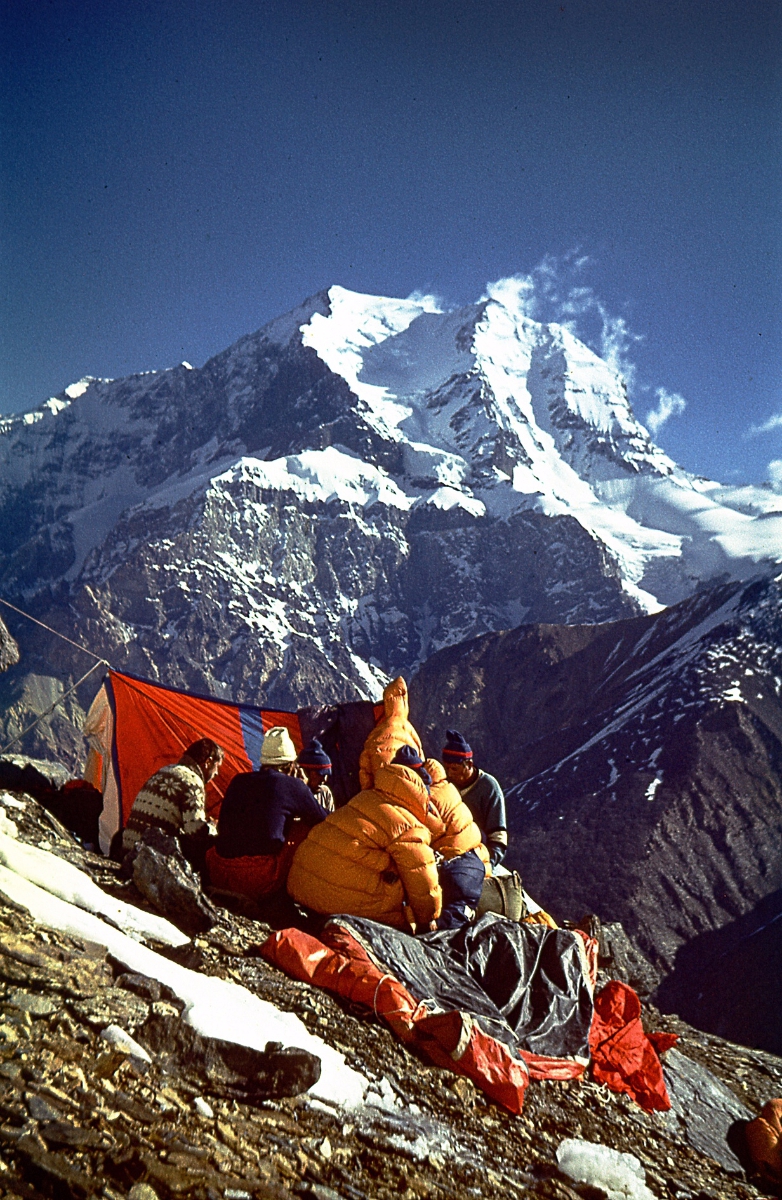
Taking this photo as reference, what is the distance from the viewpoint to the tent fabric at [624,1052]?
5.03 metres

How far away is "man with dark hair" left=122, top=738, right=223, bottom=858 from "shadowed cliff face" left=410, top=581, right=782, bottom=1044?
83.8 feet

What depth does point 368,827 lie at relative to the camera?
4891 mm

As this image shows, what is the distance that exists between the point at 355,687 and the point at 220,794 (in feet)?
468

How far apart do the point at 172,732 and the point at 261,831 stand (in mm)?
6000

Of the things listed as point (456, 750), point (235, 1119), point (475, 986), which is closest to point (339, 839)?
point (475, 986)

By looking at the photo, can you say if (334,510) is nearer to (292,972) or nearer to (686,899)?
(686,899)

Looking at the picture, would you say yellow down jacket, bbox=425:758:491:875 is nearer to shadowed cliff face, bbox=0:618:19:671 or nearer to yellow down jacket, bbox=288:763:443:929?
yellow down jacket, bbox=288:763:443:929

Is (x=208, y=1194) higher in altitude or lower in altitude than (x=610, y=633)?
lower

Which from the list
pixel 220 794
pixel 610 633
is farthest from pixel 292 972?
pixel 610 633

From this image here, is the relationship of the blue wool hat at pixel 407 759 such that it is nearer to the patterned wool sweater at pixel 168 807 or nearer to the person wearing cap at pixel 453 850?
the person wearing cap at pixel 453 850

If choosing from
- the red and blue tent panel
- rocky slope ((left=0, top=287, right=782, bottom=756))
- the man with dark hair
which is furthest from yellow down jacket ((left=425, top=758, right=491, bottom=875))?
rocky slope ((left=0, top=287, right=782, bottom=756))

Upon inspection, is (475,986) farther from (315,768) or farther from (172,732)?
(172,732)

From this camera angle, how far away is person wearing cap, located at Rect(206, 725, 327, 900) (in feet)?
17.6

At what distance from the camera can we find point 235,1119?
109 inches
